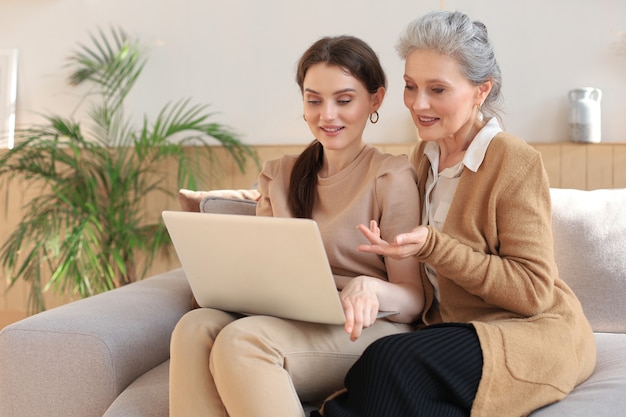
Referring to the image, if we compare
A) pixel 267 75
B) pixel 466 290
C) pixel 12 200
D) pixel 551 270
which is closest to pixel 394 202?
pixel 466 290

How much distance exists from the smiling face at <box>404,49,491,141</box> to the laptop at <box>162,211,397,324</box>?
18.9 inches

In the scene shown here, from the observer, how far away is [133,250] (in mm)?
3854

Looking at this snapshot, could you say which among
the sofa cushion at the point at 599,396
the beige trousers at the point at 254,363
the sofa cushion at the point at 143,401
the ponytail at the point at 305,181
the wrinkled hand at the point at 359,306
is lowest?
the sofa cushion at the point at 143,401

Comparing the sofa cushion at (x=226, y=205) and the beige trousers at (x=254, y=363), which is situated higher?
the sofa cushion at (x=226, y=205)

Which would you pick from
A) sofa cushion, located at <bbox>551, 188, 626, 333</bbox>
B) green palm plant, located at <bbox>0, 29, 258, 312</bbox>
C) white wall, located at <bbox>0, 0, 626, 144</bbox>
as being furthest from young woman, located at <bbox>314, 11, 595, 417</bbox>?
green palm plant, located at <bbox>0, 29, 258, 312</bbox>

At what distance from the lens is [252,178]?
3.76m

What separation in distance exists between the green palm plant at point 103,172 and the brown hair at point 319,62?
5.42 ft

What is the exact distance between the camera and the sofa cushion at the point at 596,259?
2.13 metres

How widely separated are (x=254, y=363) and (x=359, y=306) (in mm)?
223

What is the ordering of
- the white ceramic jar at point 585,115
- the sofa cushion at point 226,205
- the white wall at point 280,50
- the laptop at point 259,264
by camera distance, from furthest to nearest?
the white wall at point 280,50 < the white ceramic jar at point 585,115 < the sofa cushion at point 226,205 < the laptop at point 259,264

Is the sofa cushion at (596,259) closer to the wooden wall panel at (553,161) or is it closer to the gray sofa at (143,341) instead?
the gray sofa at (143,341)

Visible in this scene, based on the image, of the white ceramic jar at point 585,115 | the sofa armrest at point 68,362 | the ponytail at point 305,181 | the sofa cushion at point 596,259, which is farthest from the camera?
the white ceramic jar at point 585,115

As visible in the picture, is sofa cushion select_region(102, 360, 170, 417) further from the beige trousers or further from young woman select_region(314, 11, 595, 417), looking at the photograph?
young woman select_region(314, 11, 595, 417)

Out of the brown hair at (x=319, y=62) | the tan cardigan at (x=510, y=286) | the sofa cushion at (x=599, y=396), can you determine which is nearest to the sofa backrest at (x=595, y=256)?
the sofa cushion at (x=599, y=396)
